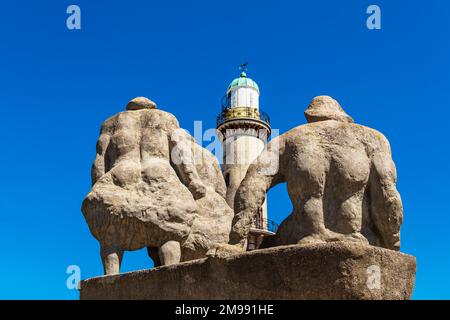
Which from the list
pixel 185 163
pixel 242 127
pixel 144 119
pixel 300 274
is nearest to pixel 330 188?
pixel 300 274

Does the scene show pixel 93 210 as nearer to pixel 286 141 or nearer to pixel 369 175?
pixel 286 141

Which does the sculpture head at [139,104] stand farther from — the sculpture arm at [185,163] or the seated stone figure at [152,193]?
the sculpture arm at [185,163]

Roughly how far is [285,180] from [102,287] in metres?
2.19

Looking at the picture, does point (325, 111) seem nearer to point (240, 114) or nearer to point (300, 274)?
point (300, 274)

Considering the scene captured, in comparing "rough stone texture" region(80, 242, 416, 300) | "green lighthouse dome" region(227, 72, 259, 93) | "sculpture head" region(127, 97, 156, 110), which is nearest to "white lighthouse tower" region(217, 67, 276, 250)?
"green lighthouse dome" region(227, 72, 259, 93)

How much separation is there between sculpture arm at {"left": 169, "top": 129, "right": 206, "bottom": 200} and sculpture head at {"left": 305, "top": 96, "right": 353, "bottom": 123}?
2213 millimetres

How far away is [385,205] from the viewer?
17.6 ft

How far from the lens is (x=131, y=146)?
7637 mm

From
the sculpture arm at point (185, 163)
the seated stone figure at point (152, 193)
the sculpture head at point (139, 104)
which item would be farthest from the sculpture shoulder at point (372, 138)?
the sculpture head at point (139, 104)

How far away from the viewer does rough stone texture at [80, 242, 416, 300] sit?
4094 mm

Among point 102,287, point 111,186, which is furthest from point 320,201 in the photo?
point 111,186

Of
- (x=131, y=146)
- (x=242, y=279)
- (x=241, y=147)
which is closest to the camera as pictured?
(x=242, y=279)

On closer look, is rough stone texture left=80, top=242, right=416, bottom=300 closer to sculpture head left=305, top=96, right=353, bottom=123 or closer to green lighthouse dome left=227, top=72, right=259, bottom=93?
sculpture head left=305, top=96, right=353, bottom=123

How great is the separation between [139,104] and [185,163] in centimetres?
112
